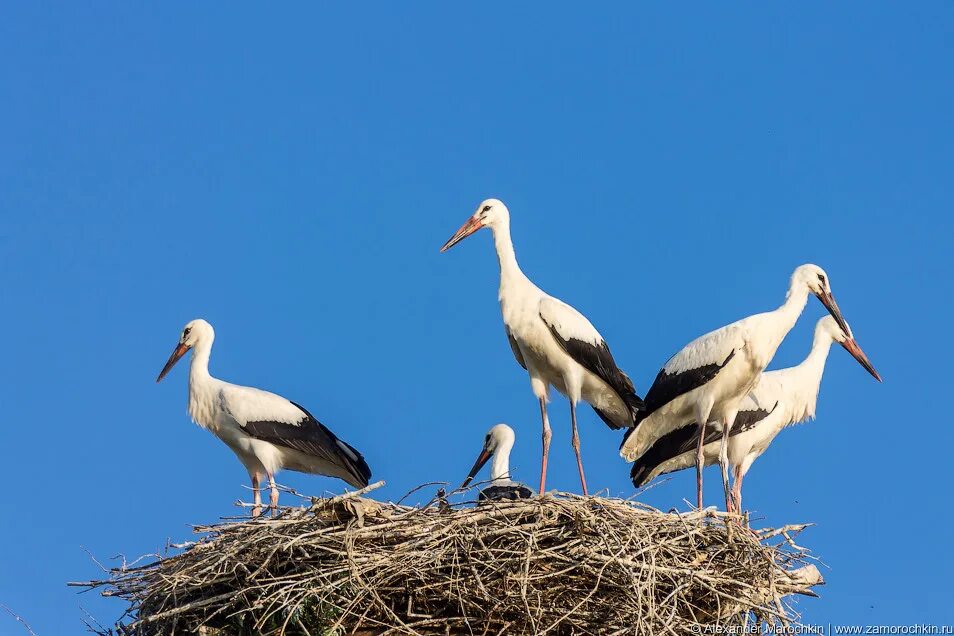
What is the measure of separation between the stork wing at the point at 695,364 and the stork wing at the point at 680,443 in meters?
0.54

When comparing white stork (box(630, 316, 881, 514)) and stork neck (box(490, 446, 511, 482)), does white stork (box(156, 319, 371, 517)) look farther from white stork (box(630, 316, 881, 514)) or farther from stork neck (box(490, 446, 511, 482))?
white stork (box(630, 316, 881, 514))

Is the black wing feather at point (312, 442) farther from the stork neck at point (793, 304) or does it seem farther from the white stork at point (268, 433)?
the stork neck at point (793, 304)

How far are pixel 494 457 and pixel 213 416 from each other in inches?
90.8

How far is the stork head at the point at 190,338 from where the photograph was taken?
12953 mm

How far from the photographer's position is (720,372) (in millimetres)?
11352

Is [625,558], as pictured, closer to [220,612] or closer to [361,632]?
[361,632]

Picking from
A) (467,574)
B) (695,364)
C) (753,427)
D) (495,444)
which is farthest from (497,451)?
(467,574)

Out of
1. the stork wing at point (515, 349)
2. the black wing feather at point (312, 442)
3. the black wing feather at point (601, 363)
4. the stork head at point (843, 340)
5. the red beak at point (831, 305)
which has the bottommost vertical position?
the black wing feather at point (312, 442)

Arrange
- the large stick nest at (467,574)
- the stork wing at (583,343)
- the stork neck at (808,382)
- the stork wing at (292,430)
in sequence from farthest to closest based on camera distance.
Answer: the stork neck at (808,382), the stork wing at (292,430), the stork wing at (583,343), the large stick nest at (467,574)

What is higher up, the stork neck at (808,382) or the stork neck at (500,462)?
the stork neck at (808,382)

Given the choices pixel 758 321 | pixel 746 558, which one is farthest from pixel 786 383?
pixel 746 558

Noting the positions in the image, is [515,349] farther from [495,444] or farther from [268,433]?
[268,433]

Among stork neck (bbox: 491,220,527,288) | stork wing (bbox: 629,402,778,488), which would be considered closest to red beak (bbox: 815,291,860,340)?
stork wing (bbox: 629,402,778,488)

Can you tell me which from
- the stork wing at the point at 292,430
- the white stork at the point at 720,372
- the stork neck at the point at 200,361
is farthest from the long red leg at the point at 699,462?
the stork neck at the point at 200,361
